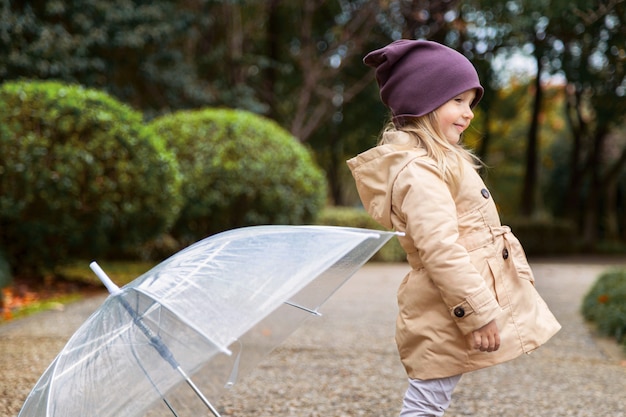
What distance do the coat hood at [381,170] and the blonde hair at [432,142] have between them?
0.07 feet

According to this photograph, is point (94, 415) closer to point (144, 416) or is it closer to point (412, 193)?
point (144, 416)

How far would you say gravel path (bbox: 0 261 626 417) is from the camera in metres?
3.46

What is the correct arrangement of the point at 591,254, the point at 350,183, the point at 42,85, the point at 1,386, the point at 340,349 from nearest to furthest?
the point at 1,386, the point at 340,349, the point at 42,85, the point at 591,254, the point at 350,183

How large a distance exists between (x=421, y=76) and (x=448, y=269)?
0.60 m

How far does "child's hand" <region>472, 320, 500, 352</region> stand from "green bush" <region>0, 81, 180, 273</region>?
19.1 ft

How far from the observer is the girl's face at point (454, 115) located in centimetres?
234

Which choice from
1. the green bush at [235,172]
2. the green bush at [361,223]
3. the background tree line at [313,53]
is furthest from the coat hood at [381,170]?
the green bush at [361,223]

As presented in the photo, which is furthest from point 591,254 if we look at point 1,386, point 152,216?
point 1,386

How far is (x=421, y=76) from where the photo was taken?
7.52 feet

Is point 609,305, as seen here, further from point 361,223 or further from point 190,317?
point 361,223

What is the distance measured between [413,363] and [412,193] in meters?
0.51

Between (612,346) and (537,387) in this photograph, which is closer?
(537,387)

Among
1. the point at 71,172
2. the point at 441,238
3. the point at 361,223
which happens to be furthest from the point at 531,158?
the point at 441,238

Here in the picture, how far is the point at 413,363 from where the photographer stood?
7.39 feet
